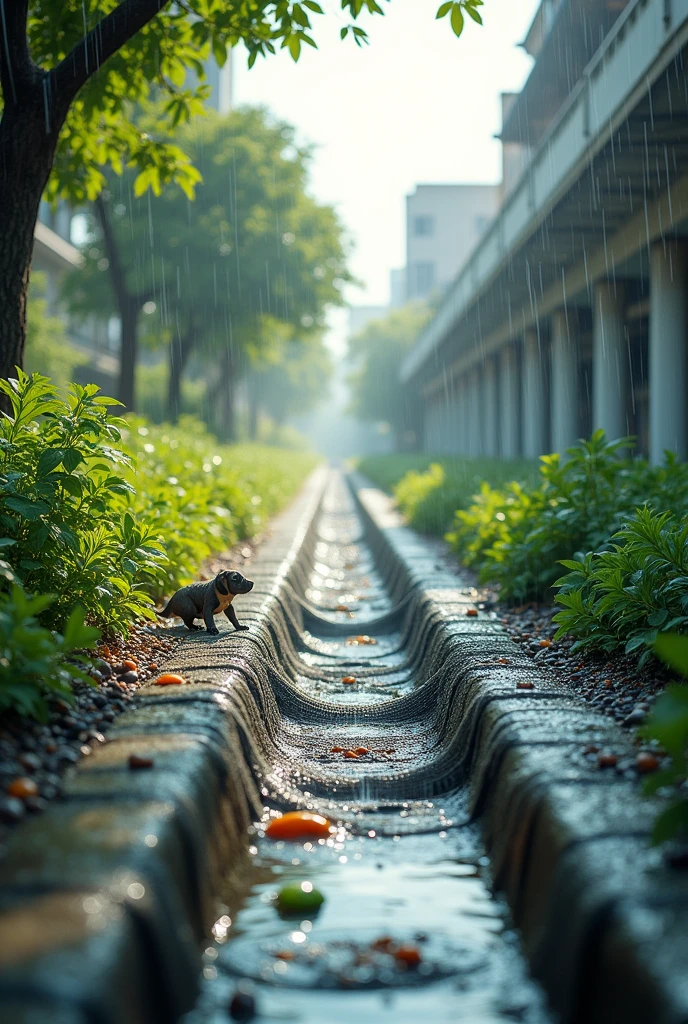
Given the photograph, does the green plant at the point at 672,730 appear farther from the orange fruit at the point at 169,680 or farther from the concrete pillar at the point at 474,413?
the concrete pillar at the point at 474,413

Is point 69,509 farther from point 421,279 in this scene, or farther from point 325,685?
point 421,279

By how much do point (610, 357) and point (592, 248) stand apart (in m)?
1.68

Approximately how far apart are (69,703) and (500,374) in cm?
2454

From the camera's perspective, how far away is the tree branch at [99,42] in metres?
5.73

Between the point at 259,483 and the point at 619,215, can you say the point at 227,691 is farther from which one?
the point at 259,483

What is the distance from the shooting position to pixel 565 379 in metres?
17.9

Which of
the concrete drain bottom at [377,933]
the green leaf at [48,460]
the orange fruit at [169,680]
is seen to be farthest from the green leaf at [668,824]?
the green leaf at [48,460]

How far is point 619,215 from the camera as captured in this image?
12898 mm

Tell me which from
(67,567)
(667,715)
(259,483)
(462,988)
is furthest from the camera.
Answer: (259,483)

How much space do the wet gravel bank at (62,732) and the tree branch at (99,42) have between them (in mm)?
3273

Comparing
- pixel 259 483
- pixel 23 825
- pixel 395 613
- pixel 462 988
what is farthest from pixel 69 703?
pixel 259 483

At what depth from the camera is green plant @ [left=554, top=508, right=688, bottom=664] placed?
14.5ft

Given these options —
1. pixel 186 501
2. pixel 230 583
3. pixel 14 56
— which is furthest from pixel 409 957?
pixel 186 501

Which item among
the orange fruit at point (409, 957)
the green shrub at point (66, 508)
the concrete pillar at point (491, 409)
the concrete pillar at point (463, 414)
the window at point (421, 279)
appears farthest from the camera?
the window at point (421, 279)
